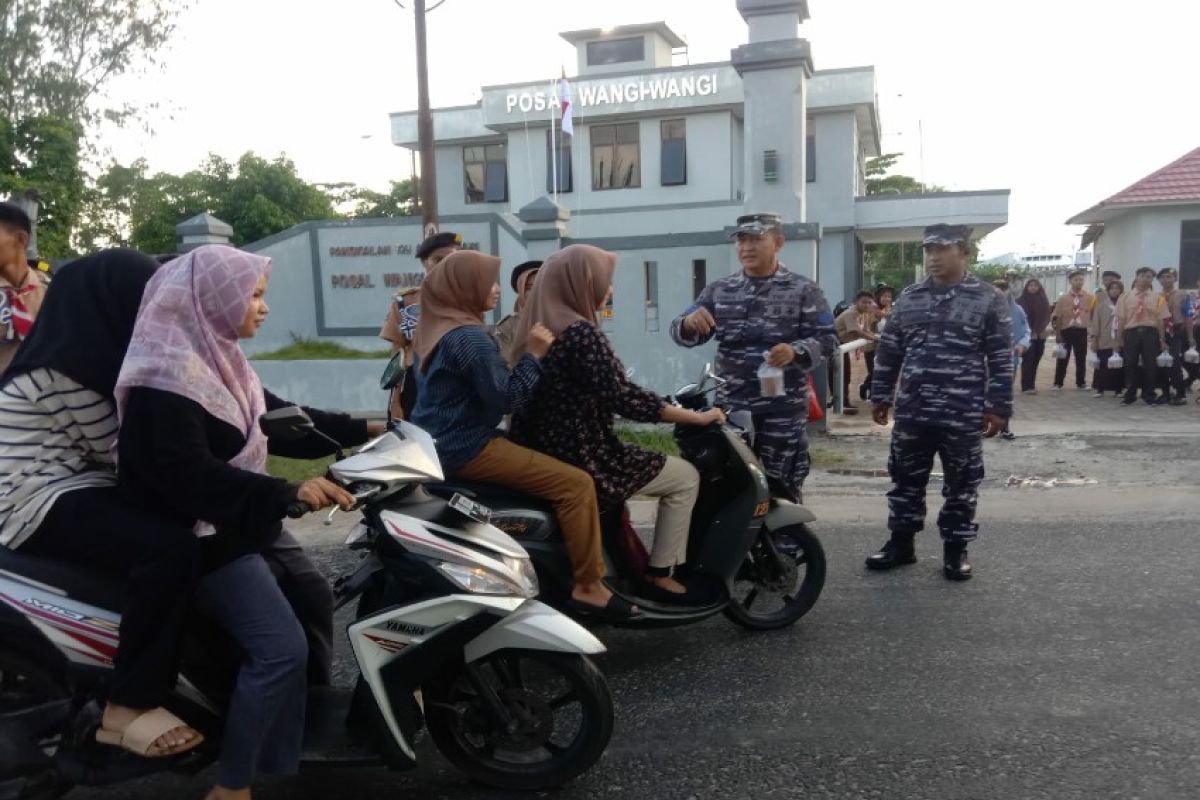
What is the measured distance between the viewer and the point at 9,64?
25.5 m

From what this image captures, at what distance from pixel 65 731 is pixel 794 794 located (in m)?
2.09

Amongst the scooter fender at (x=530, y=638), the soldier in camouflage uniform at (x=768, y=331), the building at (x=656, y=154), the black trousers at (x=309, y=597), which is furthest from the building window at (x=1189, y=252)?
the black trousers at (x=309, y=597)

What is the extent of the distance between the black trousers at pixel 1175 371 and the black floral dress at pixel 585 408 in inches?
432

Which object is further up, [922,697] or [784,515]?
[784,515]

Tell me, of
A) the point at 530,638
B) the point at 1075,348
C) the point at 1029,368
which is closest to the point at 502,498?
the point at 530,638

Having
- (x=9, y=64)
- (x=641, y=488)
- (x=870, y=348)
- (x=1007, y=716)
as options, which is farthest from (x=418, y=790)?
(x=9, y=64)

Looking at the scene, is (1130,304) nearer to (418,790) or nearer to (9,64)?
(418,790)

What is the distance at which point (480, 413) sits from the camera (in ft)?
12.6

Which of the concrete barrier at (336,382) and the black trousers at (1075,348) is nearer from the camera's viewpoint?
the concrete barrier at (336,382)

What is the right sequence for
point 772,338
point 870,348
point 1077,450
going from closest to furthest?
1. point 772,338
2. point 1077,450
3. point 870,348

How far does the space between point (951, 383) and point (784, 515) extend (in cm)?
131

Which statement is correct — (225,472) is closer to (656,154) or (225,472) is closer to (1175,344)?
(1175,344)

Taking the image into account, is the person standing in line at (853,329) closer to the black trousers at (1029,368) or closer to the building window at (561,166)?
the black trousers at (1029,368)

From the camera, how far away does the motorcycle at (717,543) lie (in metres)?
3.90
